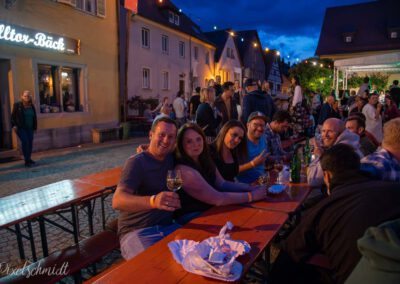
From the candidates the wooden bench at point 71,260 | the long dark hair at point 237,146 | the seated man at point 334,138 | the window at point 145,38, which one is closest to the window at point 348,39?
the window at point 145,38

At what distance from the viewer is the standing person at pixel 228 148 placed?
3.36m

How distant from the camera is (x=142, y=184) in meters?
2.36

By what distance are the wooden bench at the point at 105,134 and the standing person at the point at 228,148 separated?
9.81 metres

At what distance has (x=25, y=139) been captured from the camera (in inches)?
320

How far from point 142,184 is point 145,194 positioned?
0.28 feet

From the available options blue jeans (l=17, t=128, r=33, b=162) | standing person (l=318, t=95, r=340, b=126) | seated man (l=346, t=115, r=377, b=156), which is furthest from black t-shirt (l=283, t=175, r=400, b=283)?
standing person (l=318, t=95, r=340, b=126)

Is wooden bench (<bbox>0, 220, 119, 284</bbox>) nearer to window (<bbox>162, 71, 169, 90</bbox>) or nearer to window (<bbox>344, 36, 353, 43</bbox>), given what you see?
window (<bbox>162, 71, 169, 90</bbox>)

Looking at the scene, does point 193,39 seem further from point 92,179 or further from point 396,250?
point 396,250

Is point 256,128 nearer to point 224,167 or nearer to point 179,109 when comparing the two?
point 224,167

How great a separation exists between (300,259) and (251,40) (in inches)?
1476

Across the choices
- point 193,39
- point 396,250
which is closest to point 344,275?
point 396,250

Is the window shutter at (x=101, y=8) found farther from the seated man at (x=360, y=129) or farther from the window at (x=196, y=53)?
the window at (x=196, y=53)

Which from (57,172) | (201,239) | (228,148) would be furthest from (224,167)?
(57,172)

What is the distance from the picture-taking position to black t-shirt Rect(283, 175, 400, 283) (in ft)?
4.97
